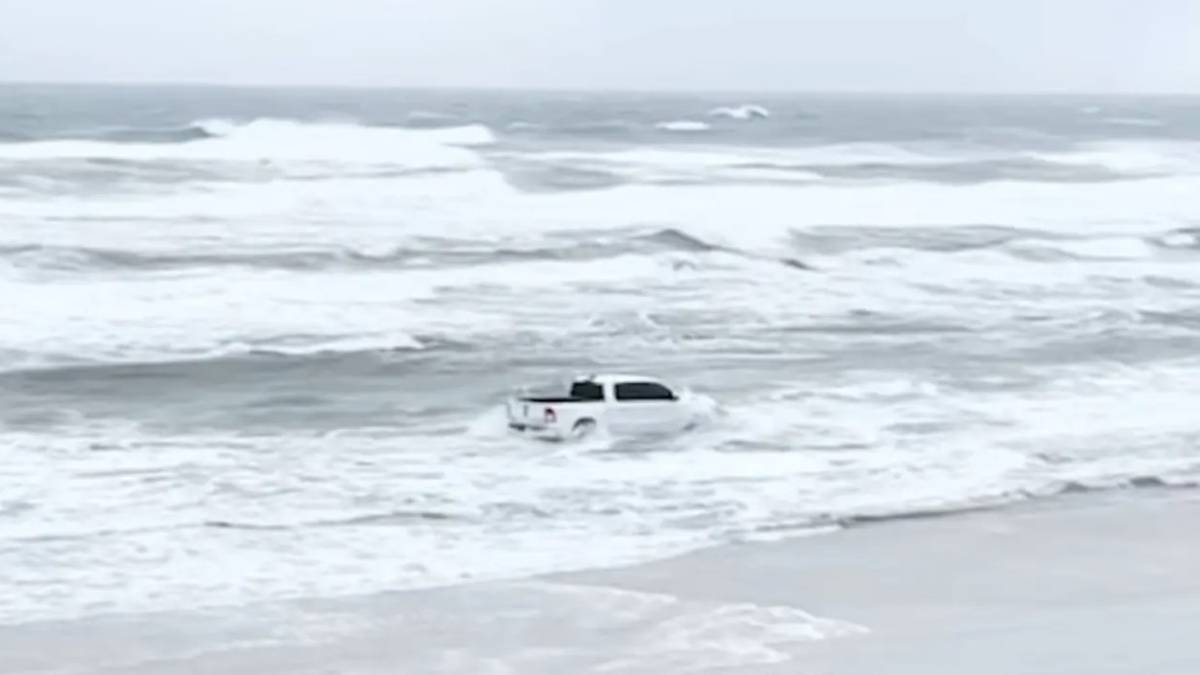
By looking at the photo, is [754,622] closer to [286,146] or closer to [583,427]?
[583,427]

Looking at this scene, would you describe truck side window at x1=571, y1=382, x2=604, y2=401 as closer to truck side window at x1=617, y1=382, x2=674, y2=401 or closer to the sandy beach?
truck side window at x1=617, y1=382, x2=674, y2=401

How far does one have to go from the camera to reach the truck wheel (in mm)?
25078

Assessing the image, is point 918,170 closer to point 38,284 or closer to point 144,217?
point 144,217

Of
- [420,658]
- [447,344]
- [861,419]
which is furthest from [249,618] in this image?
[447,344]

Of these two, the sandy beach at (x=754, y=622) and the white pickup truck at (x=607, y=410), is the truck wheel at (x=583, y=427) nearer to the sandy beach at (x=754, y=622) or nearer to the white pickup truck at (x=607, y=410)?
the white pickup truck at (x=607, y=410)

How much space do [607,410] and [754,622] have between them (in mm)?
8768

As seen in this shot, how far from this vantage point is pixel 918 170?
80.8 m

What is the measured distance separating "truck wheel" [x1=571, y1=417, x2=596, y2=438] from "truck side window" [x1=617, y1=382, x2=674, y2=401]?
2.39 feet

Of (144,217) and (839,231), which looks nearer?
(144,217)

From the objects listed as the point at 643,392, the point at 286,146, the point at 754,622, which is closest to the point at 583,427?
the point at 643,392

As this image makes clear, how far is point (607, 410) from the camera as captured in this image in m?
25.3

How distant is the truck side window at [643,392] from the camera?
25828 millimetres

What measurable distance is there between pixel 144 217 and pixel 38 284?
11093 millimetres

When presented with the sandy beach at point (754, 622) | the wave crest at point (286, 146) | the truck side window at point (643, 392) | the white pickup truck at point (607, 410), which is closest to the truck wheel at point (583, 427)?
the white pickup truck at point (607, 410)
